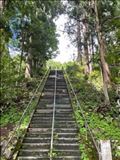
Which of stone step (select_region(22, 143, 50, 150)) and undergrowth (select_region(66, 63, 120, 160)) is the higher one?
undergrowth (select_region(66, 63, 120, 160))

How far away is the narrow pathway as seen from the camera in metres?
11.2

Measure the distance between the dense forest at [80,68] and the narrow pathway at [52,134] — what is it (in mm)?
388

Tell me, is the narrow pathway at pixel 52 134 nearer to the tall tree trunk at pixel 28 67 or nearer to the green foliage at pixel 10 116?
the green foliage at pixel 10 116

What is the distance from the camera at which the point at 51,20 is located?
116 ft

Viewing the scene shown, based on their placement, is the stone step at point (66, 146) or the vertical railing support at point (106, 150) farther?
the stone step at point (66, 146)

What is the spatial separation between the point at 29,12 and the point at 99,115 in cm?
1162

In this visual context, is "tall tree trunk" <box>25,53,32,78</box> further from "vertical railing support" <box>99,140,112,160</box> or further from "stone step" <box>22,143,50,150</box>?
"vertical railing support" <box>99,140,112,160</box>

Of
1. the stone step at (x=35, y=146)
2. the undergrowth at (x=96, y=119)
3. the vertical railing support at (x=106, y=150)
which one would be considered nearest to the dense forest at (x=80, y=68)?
the undergrowth at (x=96, y=119)

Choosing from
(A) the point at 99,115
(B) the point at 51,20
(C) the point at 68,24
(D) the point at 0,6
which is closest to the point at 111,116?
(A) the point at 99,115

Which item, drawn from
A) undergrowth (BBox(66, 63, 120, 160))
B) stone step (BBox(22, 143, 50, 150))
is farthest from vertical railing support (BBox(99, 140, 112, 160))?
stone step (BBox(22, 143, 50, 150))

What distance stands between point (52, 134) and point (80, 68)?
81.2ft

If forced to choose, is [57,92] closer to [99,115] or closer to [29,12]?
[99,115]

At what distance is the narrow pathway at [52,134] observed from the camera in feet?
36.8

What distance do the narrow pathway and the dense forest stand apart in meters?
0.39
